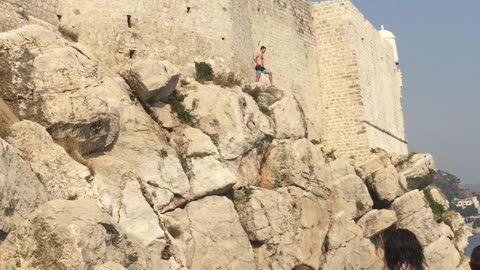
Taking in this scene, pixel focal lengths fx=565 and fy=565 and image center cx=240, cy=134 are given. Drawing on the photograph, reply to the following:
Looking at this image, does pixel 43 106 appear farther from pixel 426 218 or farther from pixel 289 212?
pixel 426 218

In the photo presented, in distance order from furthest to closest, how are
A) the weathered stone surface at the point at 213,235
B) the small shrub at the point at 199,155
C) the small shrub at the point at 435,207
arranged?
the small shrub at the point at 435,207 < the small shrub at the point at 199,155 < the weathered stone surface at the point at 213,235

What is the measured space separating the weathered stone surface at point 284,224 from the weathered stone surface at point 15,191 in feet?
25.3

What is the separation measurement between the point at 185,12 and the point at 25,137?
9.04 m

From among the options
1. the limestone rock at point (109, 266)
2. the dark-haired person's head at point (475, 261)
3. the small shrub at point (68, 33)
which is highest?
the small shrub at point (68, 33)

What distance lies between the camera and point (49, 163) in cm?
878

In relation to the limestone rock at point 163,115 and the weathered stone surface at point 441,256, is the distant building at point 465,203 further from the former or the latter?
the limestone rock at point 163,115

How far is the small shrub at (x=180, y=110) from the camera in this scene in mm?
15031

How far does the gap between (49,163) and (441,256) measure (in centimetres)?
1602

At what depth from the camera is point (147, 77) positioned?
46.5 feet

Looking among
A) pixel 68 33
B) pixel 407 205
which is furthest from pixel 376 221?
pixel 68 33

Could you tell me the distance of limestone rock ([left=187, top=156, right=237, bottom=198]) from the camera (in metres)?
14.0

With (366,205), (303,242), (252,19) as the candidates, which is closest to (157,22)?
(252,19)

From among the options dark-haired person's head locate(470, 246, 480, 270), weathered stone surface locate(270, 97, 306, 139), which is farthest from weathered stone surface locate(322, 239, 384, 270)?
dark-haired person's head locate(470, 246, 480, 270)

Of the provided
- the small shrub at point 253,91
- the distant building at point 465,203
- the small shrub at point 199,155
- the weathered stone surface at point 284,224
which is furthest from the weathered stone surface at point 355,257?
the distant building at point 465,203
